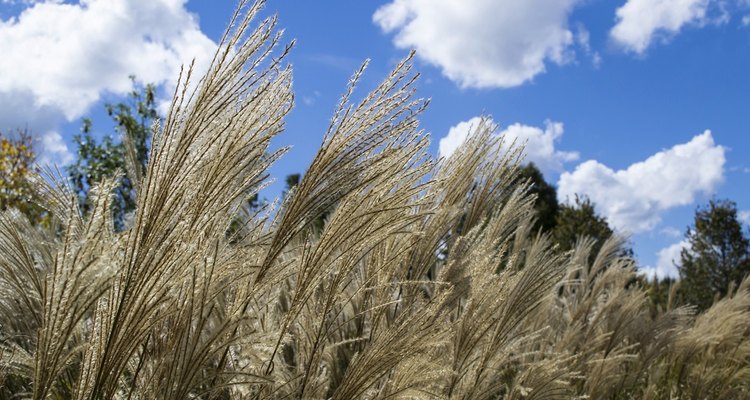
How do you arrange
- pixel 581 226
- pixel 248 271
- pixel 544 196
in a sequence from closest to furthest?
pixel 248 271 → pixel 581 226 → pixel 544 196

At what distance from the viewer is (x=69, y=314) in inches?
58.4

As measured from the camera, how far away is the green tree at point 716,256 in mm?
17328

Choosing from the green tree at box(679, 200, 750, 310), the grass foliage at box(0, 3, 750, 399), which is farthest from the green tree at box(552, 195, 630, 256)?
the grass foliage at box(0, 3, 750, 399)

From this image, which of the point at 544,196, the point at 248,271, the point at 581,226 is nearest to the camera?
the point at 248,271

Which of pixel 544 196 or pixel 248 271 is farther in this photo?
pixel 544 196

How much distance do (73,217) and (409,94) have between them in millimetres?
914

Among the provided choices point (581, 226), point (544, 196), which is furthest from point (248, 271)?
point (544, 196)

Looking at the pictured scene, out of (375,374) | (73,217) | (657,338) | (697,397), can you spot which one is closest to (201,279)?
(73,217)

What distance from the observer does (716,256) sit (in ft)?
58.3

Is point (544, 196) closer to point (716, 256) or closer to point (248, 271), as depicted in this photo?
point (716, 256)

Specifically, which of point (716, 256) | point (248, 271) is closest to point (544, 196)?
point (716, 256)

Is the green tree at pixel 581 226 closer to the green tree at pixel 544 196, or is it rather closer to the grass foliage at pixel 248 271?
the green tree at pixel 544 196

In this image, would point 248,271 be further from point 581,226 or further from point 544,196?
point 544,196

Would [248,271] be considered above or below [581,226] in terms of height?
below
